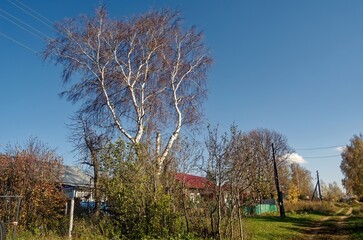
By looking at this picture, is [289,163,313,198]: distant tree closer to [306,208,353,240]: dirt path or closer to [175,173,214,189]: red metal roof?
[306,208,353,240]: dirt path

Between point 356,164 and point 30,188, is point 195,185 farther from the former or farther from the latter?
point 356,164

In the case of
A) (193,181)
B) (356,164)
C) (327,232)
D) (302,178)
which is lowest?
(327,232)

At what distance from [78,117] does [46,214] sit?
6.51 metres

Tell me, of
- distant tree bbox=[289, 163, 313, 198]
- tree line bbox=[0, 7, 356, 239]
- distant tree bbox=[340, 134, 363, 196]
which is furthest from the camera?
distant tree bbox=[289, 163, 313, 198]

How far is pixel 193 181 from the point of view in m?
10.8

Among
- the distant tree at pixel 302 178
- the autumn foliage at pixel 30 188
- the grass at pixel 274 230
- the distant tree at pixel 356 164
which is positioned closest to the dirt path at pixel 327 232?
the grass at pixel 274 230

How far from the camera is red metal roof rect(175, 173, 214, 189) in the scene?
10.3 m

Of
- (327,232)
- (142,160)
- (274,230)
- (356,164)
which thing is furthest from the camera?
(356,164)

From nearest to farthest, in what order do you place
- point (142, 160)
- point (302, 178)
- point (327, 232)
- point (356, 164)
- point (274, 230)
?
1. point (142, 160)
2. point (274, 230)
3. point (327, 232)
4. point (356, 164)
5. point (302, 178)

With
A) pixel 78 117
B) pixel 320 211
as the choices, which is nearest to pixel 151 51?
pixel 78 117

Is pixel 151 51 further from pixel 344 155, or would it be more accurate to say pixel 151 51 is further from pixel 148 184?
pixel 344 155

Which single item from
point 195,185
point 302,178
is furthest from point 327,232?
point 302,178

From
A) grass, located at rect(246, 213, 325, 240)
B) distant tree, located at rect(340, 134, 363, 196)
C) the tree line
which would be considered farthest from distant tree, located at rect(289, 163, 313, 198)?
the tree line

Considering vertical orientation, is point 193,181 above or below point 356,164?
below
